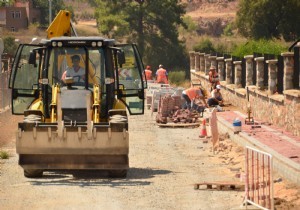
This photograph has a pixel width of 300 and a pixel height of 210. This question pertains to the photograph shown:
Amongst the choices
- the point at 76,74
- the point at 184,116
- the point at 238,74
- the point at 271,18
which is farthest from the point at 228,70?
the point at 271,18

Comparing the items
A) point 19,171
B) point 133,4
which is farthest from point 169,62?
point 19,171

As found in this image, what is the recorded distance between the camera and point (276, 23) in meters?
86.1

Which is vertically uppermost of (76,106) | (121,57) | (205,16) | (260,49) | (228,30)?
(121,57)

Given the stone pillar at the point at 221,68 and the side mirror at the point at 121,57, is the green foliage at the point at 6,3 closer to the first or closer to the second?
the stone pillar at the point at 221,68

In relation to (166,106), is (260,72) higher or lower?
higher

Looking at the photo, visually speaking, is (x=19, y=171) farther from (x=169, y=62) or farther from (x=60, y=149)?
(x=169, y=62)

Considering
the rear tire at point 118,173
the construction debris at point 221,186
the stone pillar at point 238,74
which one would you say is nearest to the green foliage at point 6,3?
the stone pillar at point 238,74

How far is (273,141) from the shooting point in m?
26.4

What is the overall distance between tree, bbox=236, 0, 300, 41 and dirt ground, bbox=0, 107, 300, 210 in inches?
2150

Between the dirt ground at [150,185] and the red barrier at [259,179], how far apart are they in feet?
0.94

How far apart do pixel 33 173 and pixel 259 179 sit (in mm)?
5938

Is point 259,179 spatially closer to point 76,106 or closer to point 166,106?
point 76,106

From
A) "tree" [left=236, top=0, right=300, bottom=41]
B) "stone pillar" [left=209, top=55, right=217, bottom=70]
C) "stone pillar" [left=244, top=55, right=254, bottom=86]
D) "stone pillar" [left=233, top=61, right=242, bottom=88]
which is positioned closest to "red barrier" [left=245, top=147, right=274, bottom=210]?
"stone pillar" [left=244, top=55, right=254, bottom=86]

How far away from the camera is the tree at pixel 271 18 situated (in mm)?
83875
